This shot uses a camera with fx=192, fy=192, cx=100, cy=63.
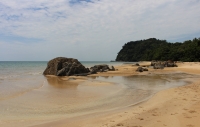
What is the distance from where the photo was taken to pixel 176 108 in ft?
24.3

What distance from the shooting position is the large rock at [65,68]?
25.7 meters

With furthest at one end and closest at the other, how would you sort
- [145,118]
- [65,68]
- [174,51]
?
[174,51]
[65,68]
[145,118]

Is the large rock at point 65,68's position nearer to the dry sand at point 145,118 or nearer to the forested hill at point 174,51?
the dry sand at point 145,118

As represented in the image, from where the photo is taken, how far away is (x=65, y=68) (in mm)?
26000

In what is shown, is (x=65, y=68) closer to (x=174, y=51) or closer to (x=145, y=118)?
(x=145, y=118)

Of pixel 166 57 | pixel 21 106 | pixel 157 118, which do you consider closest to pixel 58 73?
pixel 21 106

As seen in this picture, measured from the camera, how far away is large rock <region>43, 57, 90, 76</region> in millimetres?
25663

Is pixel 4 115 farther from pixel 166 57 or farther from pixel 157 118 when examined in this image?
pixel 166 57

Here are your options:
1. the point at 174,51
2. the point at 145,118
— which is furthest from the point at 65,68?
the point at 174,51

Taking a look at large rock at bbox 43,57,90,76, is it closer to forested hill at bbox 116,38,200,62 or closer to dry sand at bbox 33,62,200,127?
dry sand at bbox 33,62,200,127

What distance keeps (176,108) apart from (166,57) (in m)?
82.6

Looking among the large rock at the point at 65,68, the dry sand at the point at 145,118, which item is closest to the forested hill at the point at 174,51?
the large rock at the point at 65,68

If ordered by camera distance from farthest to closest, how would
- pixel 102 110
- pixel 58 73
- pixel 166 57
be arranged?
pixel 166 57, pixel 58 73, pixel 102 110

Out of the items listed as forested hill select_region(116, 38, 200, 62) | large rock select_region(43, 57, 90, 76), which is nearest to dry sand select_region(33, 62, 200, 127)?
large rock select_region(43, 57, 90, 76)
